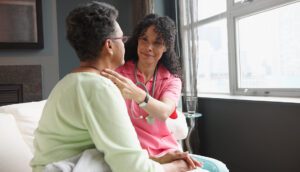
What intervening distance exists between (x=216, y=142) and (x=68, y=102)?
6.36 feet

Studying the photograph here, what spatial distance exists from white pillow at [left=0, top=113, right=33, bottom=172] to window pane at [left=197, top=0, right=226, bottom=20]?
1.82m

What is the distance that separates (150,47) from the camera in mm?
1502

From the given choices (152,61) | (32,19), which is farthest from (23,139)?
(32,19)

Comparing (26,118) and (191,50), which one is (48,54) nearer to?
(191,50)

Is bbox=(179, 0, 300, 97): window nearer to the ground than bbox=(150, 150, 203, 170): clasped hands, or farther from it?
farther from it

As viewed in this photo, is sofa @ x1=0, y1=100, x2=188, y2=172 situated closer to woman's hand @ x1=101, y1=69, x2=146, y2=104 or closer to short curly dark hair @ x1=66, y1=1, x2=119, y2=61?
woman's hand @ x1=101, y1=69, x2=146, y2=104

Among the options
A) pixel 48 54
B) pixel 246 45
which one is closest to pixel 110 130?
pixel 246 45

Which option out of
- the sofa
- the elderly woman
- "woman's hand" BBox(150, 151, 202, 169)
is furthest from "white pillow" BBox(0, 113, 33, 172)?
"woman's hand" BBox(150, 151, 202, 169)

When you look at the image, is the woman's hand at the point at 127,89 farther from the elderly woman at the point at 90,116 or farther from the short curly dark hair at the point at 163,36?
the short curly dark hair at the point at 163,36

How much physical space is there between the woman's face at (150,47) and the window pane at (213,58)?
1139mm

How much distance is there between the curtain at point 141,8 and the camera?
127 inches

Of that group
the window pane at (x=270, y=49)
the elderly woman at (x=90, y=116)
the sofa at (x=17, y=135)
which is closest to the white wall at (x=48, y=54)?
the sofa at (x=17, y=135)

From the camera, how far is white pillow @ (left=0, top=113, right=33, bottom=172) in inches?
50.2

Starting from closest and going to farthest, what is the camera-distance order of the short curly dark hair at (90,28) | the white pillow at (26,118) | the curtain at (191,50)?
the short curly dark hair at (90,28) → the white pillow at (26,118) → the curtain at (191,50)
